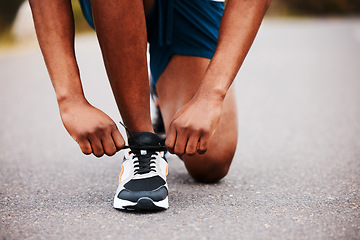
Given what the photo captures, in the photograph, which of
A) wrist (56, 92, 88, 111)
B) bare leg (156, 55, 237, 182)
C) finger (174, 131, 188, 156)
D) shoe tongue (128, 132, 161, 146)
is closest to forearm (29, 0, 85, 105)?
wrist (56, 92, 88, 111)

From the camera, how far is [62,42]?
147 centimetres

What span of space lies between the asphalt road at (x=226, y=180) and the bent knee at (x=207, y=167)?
0.11 ft

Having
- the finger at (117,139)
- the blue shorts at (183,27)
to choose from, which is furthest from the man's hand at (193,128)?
the blue shorts at (183,27)

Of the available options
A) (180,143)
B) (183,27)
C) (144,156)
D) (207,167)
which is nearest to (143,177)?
(144,156)

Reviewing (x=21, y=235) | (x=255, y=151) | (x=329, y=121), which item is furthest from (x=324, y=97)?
(x=21, y=235)

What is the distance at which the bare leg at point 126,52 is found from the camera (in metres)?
1.43

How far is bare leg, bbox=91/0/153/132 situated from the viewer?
1.43 m

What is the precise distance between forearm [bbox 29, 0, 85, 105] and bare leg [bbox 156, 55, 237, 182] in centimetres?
52

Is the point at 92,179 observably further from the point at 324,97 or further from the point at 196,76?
the point at 324,97

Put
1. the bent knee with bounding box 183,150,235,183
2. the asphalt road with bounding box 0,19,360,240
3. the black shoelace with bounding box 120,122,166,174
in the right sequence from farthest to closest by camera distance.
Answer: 1. the bent knee with bounding box 183,150,235,183
2. the black shoelace with bounding box 120,122,166,174
3. the asphalt road with bounding box 0,19,360,240

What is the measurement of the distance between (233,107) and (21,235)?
1011 millimetres

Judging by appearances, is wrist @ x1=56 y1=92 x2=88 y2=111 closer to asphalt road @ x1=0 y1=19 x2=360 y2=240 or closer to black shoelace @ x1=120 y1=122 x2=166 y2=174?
black shoelace @ x1=120 y1=122 x2=166 y2=174

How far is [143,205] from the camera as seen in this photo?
1.38m

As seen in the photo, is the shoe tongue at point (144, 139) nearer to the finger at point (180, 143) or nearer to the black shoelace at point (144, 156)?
the black shoelace at point (144, 156)
